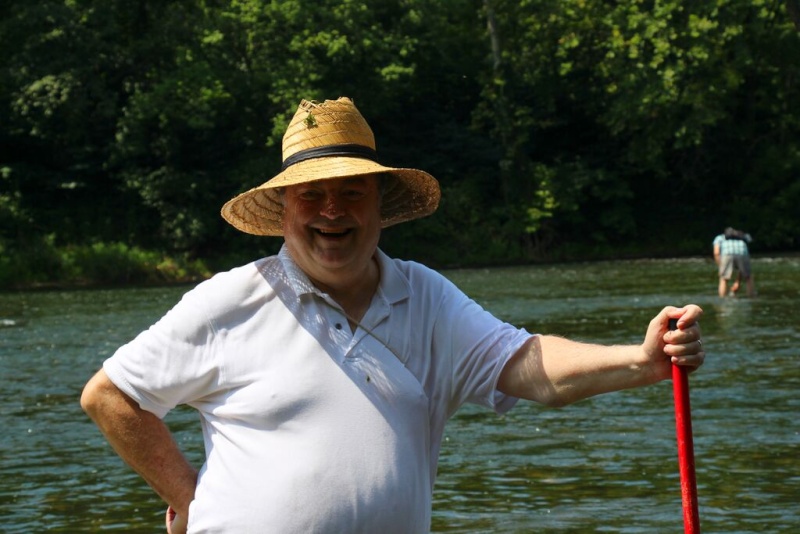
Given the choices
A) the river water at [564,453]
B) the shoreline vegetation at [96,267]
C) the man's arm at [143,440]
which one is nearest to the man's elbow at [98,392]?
the man's arm at [143,440]

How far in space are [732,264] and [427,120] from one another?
82.6 feet

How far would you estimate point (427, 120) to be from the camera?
5066cm

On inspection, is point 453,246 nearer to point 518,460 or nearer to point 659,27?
point 659,27

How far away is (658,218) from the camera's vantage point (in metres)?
51.6

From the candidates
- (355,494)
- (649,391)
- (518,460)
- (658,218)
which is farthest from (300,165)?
(658,218)

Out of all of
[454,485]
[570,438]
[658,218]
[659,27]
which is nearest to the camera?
[454,485]

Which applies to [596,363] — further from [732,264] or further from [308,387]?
[732,264]

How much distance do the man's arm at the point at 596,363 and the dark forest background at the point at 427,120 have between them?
125 ft

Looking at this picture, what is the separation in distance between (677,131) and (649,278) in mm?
14977

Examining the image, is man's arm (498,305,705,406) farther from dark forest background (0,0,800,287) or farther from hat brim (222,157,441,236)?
dark forest background (0,0,800,287)

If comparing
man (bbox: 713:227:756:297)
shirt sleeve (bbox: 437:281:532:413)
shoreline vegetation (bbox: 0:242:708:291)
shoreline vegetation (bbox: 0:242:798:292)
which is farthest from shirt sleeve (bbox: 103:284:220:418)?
shoreline vegetation (bbox: 0:242:708:291)

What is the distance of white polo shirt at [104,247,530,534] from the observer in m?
3.66

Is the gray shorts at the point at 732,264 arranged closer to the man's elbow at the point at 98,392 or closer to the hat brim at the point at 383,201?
the hat brim at the point at 383,201

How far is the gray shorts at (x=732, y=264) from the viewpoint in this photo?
26.2 meters
